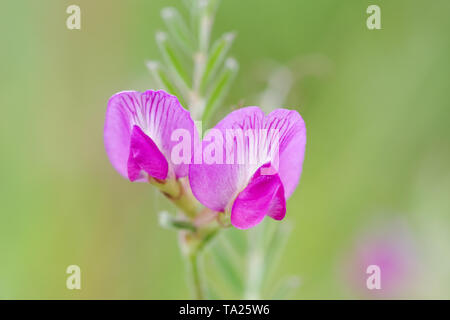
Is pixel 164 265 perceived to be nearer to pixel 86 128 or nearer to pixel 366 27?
pixel 86 128

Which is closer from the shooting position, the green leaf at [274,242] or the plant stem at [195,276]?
the plant stem at [195,276]

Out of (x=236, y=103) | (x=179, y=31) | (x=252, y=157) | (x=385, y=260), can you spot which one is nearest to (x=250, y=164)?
(x=252, y=157)

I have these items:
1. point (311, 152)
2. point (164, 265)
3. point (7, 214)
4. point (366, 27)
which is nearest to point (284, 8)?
point (366, 27)

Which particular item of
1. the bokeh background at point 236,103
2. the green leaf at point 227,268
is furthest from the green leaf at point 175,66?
the bokeh background at point 236,103


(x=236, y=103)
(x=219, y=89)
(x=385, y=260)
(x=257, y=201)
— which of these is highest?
(x=236, y=103)

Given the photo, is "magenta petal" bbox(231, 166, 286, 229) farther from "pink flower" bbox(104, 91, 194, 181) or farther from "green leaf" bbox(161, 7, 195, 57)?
"green leaf" bbox(161, 7, 195, 57)

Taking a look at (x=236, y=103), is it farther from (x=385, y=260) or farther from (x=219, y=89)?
(x=219, y=89)

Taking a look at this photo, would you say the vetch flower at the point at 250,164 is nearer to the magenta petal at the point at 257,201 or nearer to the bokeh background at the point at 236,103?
the magenta petal at the point at 257,201
